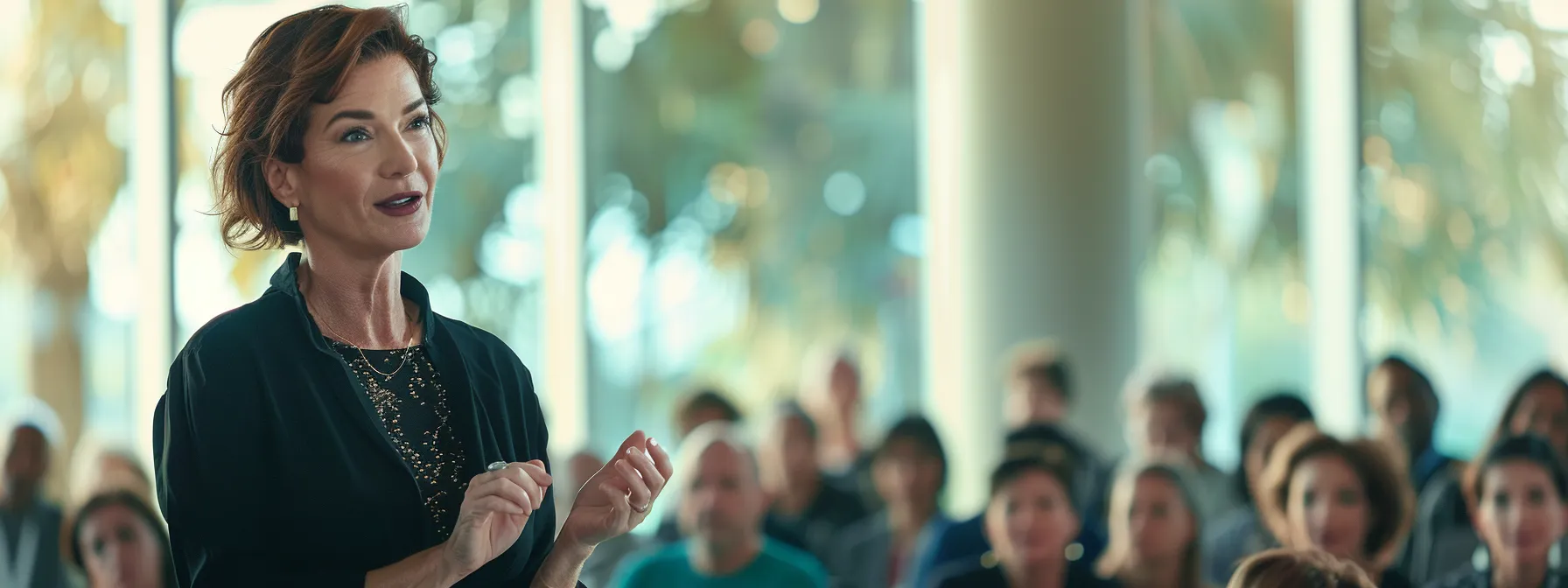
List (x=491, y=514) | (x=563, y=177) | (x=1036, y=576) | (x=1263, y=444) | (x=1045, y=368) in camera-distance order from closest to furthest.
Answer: (x=491, y=514), (x=1036, y=576), (x=1263, y=444), (x=1045, y=368), (x=563, y=177)

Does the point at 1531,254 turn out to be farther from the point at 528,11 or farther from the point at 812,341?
the point at 528,11

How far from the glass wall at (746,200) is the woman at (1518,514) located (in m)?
3.82

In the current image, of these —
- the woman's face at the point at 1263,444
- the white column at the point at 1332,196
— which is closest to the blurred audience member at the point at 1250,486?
the woman's face at the point at 1263,444

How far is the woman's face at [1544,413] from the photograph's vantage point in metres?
4.76

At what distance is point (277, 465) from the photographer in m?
1.12

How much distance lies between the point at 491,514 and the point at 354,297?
0.23 metres

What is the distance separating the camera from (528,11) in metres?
7.39

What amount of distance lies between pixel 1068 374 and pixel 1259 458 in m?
0.95

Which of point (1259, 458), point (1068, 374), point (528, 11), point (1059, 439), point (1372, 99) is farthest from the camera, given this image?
point (528, 11)

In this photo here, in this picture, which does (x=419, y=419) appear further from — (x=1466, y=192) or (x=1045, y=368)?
(x=1466, y=192)

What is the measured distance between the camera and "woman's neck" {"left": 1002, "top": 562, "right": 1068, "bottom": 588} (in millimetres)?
3953

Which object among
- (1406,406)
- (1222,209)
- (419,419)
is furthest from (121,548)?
(1222,209)

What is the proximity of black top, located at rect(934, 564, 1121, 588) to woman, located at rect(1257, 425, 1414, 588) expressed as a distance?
45 cm

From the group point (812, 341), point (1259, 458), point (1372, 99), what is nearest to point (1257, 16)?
point (1372, 99)
